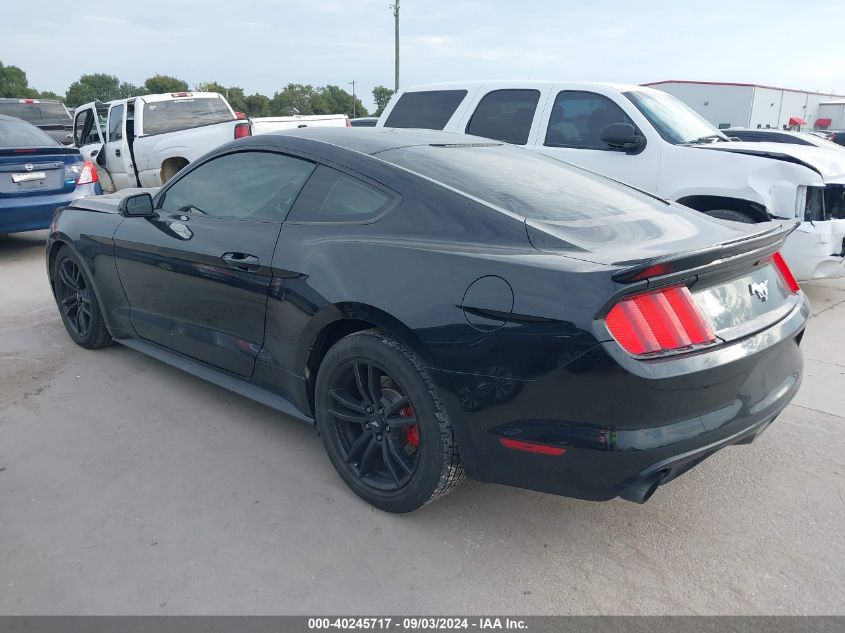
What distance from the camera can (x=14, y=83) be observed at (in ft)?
284

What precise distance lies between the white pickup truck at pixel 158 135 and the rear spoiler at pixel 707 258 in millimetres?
9217

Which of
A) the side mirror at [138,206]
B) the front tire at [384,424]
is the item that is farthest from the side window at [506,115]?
the front tire at [384,424]

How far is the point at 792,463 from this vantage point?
10.6 ft

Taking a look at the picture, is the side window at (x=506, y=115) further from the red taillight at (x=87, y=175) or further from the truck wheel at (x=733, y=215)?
the red taillight at (x=87, y=175)

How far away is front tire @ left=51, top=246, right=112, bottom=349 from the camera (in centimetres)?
455

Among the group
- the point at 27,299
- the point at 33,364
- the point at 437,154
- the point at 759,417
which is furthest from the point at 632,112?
the point at 27,299

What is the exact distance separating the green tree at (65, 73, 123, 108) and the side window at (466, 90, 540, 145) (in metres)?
89.5

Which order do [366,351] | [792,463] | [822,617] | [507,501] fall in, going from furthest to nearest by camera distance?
[792,463], [507,501], [366,351], [822,617]

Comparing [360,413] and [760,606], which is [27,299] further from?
[760,606]

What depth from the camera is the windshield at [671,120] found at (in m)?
6.08

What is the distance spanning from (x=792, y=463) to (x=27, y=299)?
6120 mm

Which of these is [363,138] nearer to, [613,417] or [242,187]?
[242,187]

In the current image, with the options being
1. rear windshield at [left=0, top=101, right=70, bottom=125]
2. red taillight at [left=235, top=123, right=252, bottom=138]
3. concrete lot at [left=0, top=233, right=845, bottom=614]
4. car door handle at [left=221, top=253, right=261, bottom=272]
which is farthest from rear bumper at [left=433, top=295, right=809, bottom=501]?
rear windshield at [left=0, top=101, right=70, bottom=125]

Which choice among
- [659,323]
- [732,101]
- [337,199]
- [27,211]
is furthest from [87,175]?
[732,101]
